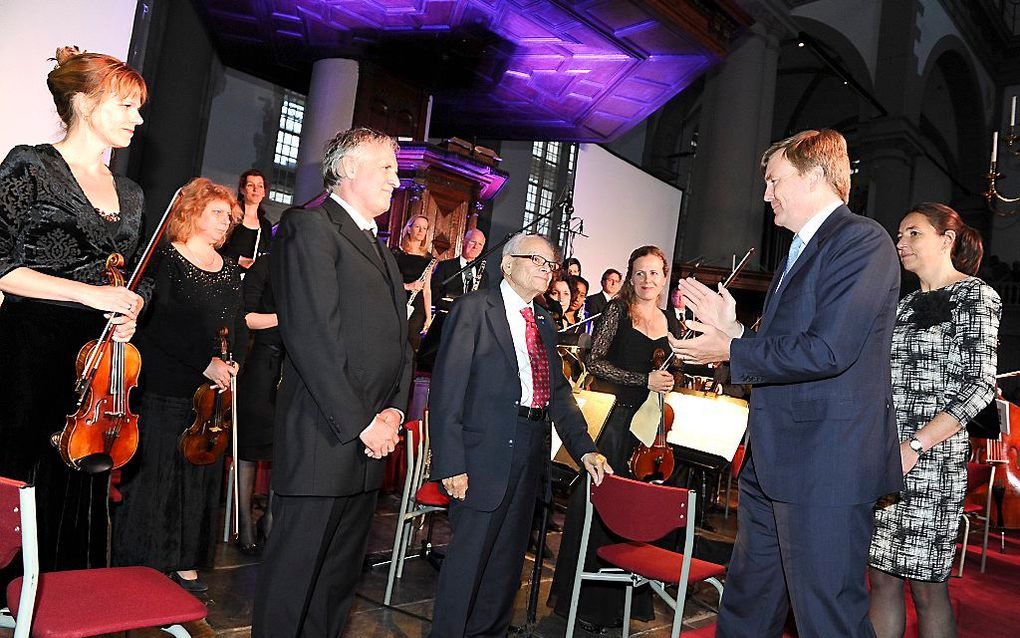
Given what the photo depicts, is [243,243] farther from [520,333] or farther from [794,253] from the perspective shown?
[794,253]

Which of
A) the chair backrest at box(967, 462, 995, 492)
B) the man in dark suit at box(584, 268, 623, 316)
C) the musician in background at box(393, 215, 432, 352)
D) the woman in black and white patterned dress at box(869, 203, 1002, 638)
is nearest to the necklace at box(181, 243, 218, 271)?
the musician in background at box(393, 215, 432, 352)

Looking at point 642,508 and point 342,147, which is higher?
point 342,147

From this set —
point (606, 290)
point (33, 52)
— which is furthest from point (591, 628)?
point (606, 290)

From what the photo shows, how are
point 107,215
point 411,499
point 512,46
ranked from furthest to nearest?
point 512,46 < point 411,499 < point 107,215

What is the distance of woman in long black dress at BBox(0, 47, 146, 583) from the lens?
2066mm

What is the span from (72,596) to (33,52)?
384 centimetres

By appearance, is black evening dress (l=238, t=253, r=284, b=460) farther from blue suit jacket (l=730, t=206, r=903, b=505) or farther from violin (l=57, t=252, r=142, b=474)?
blue suit jacket (l=730, t=206, r=903, b=505)

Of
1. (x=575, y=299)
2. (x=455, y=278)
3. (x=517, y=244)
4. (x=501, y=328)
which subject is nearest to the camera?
(x=501, y=328)

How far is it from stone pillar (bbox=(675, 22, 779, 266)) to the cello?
9.28m

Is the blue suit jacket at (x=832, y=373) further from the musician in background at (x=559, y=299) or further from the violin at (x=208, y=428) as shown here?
the musician in background at (x=559, y=299)

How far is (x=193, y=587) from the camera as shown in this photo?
318 cm

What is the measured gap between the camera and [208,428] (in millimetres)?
3072

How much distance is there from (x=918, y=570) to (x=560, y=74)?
7301 mm

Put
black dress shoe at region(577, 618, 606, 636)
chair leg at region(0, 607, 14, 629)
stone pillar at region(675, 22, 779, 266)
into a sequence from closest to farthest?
chair leg at region(0, 607, 14, 629) → black dress shoe at region(577, 618, 606, 636) → stone pillar at region(675, 22, 779, 266)
